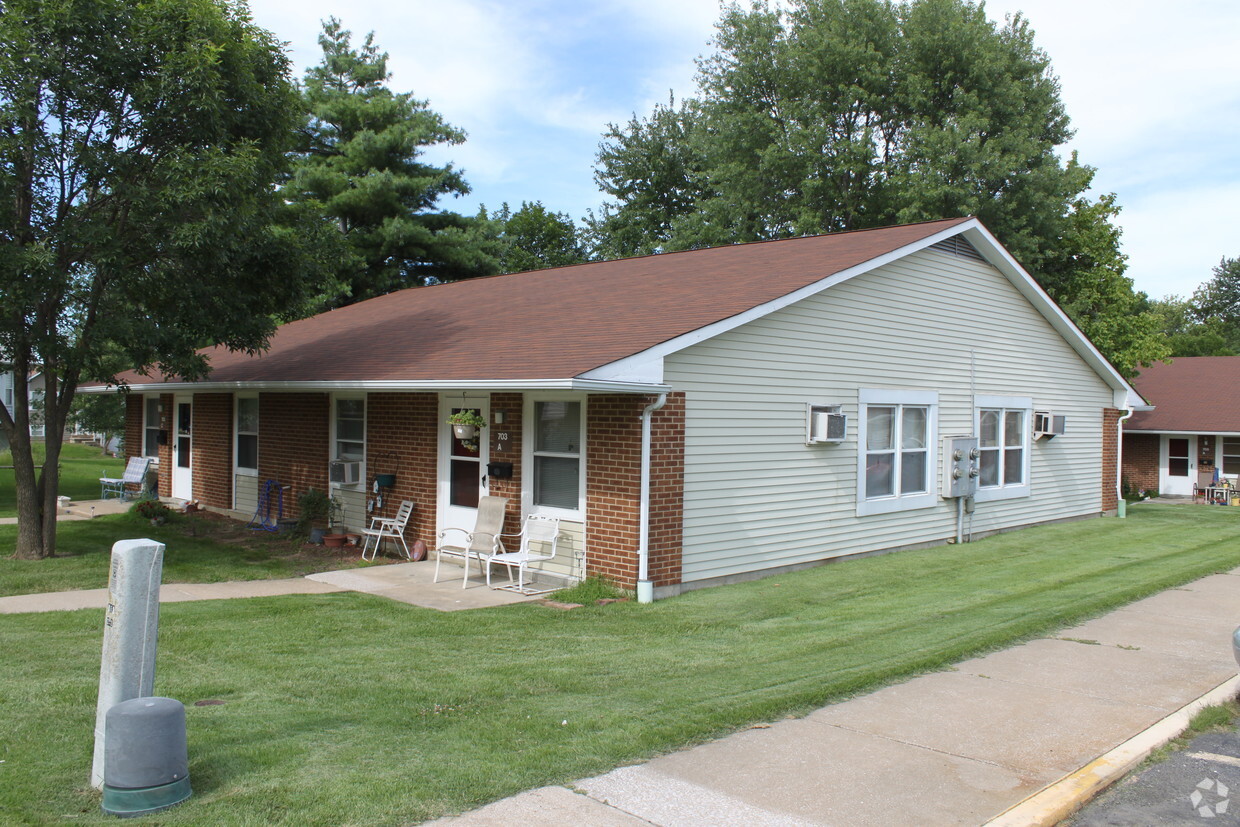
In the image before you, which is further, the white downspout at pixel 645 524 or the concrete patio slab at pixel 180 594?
the white downspout at pixel 645 524

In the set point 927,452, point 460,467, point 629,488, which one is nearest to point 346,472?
point 460,467

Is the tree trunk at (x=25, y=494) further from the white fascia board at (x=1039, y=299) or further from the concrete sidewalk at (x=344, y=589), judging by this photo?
the white fascia board at (x=1039, y=299)

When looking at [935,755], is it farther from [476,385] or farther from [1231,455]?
[1231,455]

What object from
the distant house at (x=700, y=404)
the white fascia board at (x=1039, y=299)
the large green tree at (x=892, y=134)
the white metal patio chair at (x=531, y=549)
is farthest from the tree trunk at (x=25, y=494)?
the large green tree at (x=892, y=134)

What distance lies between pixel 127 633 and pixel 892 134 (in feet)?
104

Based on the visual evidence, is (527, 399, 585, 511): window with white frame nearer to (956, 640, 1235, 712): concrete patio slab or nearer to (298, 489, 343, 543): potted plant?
(298, 489, 343, 543): potted plant

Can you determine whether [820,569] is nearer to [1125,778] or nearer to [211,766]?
[1125,778]

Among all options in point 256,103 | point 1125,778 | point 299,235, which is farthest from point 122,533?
point 1125,778

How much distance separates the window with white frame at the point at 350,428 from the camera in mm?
13453

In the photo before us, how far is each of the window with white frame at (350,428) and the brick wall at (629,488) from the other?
4.62 meters

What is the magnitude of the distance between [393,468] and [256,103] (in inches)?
188

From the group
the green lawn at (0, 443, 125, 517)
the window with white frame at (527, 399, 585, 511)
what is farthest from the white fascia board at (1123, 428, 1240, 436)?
the green lawn at (0, 443, 125, 517)

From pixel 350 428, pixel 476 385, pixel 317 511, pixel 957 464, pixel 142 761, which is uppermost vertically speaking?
pixel 476 385

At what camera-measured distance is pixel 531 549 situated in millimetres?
10711
